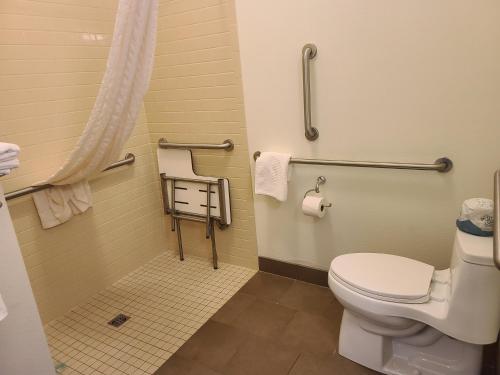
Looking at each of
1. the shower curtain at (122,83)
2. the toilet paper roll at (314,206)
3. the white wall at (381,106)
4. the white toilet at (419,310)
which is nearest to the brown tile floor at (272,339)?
the white toilet at (419,310)

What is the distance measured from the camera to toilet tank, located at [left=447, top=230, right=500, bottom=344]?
118 cm

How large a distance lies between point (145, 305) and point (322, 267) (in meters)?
1.07

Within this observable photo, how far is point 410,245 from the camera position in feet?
5.80

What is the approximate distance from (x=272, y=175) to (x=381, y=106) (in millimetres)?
653

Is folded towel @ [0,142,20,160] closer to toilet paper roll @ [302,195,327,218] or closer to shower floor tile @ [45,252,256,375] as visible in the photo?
shower floor tile @ [45,252,256,375]

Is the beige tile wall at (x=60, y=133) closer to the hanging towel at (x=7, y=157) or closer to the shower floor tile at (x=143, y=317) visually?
the shower floor tile at (x=143, y=317)

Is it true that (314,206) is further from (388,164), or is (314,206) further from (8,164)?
(8,164)

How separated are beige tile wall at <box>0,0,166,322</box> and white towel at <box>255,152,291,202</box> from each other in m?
0.91

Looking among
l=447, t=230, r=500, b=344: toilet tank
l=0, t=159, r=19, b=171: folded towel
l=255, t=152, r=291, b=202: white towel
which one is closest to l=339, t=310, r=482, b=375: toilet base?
l=447, t=230, r=500, b=344: toilet tank

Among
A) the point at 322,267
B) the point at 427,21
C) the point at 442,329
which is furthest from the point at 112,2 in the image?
the point at 442,329

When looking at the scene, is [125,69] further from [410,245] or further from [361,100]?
[410,245]

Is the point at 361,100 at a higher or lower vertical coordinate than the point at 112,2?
lower

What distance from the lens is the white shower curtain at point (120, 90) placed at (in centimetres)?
128

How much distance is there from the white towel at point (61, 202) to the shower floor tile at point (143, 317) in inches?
22.7
